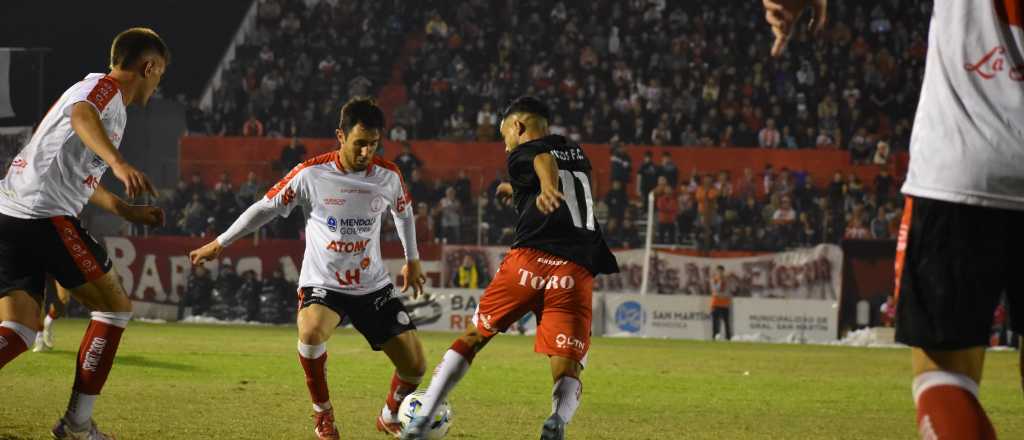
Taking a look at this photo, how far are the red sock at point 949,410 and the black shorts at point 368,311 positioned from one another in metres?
4.96

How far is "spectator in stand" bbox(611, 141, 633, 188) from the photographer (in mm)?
28703

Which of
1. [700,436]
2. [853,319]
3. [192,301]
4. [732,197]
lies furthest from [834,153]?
[700,436]

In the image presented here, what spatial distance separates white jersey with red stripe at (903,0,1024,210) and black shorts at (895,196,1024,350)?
6 cm

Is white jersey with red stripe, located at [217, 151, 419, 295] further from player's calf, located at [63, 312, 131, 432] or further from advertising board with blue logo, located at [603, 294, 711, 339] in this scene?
advertising board with blue logo, located at [603, 294, 711, 339]

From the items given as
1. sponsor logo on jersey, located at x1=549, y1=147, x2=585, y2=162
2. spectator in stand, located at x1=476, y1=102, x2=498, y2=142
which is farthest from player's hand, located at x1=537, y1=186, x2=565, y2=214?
spectator in stand, located at x1=476, y1=102, x2=498, y2=142

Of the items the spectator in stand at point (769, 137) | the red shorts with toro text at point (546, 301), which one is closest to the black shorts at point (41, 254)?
the red shorts with toro text at point (546, 301)

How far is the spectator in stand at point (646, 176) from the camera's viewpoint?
2870 centimetres

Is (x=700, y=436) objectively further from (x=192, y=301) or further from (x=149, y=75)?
(x=192, y=301)

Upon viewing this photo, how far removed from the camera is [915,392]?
3.58 meters

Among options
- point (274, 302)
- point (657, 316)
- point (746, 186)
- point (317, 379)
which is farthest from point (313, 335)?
point (746, 186)

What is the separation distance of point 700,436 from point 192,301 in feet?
65.7

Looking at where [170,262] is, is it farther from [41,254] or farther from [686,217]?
[41,254]

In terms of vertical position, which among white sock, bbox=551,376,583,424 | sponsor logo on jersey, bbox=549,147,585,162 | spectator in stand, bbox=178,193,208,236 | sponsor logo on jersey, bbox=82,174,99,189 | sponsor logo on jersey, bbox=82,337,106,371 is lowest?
spectator in stand, bbox=178,193,208,236

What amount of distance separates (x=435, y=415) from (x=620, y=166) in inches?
865
